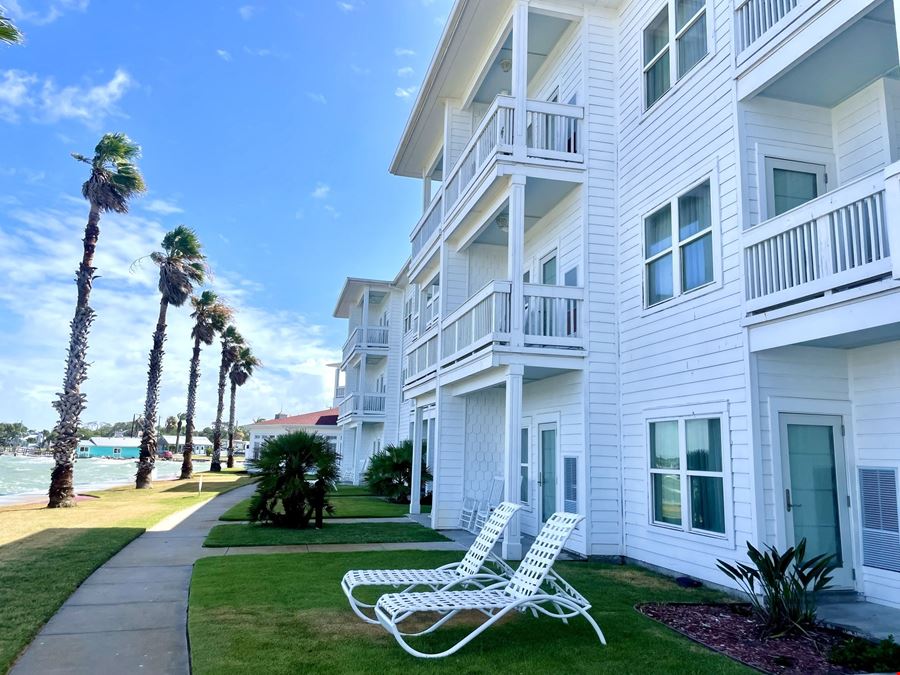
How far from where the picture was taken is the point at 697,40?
9.09m

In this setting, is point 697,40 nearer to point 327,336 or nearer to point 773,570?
point 773,570

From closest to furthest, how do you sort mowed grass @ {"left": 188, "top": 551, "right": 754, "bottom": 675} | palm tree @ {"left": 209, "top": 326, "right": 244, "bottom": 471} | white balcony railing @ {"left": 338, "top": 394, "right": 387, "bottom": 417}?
mowed grass @ {"left": 188, "top": 551, "right": 754, "bottom": 675} < white balcony railing @ {"left": 338, "top": 394, "right": 387, "bottom": 417} < palm tree @ {"left": 209, "top": 326, "right": 244, "bottom": 471}

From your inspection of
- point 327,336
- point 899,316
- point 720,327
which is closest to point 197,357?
point 720,327

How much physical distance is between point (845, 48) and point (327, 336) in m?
69.7

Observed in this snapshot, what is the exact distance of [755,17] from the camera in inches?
307

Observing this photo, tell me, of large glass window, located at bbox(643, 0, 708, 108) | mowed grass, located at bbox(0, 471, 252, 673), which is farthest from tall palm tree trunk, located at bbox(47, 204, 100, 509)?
large glass window, located at bbox(643, 0, 708, 108)

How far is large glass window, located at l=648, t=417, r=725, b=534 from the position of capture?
7.80m

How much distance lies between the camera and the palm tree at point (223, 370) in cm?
4241

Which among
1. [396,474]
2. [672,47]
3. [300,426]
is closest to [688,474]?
[672,47]

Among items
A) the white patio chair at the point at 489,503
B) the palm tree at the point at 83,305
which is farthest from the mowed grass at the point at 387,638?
the palm tree at the point at 83,305

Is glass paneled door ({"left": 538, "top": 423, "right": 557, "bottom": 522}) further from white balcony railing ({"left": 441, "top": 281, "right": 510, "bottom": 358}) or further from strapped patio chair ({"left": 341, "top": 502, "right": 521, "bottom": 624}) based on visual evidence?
strapped patio chair ({"left": 341, "top": 502, "right": 521, "bottom": 624})

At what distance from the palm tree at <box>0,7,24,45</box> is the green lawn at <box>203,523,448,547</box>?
839 cm

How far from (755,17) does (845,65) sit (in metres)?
1.27

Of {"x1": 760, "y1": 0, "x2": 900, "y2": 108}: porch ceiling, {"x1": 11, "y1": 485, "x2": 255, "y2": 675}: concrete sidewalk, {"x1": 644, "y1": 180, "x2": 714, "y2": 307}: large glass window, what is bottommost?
{"x1": 11, "y1": 485, "x2": 255, "y2": 675}: concrete sidewalk
